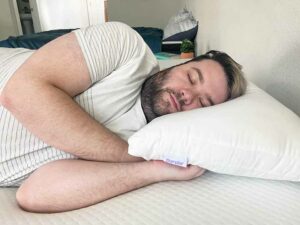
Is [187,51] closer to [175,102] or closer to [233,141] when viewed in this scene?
[175,102]

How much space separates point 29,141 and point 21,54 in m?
0.33

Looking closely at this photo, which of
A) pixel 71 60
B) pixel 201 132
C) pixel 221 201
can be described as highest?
pixel 71 60

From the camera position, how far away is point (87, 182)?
2.26 feet

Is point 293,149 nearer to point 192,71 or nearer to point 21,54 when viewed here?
point 192,71

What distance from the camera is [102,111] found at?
2.80ft

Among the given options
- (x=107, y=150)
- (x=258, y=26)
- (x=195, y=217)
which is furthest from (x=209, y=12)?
(x=195, y=217)

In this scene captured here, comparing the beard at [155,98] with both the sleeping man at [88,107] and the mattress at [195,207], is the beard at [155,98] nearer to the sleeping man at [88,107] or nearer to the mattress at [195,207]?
the sleeping man at [88,107]

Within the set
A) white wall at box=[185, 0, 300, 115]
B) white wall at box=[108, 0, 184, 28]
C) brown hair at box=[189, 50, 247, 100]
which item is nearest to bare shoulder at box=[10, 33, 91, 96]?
brown hair at box=[189, 50, 247, 100]

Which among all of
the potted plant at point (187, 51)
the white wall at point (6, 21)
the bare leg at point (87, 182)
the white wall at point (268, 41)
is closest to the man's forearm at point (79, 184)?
the bare leg at point (87, 182)

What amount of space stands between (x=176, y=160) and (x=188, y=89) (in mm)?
298

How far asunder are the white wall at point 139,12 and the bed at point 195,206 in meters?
3.41

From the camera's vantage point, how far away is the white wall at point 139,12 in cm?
387

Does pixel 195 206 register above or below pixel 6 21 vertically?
above

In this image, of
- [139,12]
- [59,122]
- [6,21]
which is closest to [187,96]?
[59,122]
